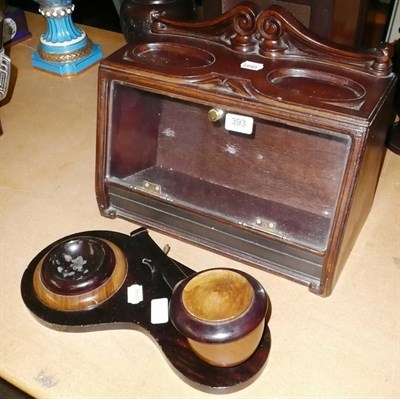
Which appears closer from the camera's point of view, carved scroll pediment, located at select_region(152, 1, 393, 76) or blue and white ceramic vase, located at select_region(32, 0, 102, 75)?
carved scroll pediment, located at select_region(152, 1, 393, 76)

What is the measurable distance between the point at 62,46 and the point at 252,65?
73 centimetres

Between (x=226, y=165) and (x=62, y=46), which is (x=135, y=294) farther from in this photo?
(x=62, y=46)

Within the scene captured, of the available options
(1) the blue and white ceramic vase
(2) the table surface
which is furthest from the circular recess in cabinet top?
(1) the blue and white ceramic vase

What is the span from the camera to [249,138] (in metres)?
0.87

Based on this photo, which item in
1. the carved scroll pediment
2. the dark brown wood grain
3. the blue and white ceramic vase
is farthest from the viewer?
the blue and white ceramic vase

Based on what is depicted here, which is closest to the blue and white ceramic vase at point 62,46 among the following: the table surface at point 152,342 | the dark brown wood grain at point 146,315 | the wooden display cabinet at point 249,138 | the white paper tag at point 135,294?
the table surface at point 152,342

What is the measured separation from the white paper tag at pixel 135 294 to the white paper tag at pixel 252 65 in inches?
14.4

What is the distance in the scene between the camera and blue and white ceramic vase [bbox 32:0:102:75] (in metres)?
1.27

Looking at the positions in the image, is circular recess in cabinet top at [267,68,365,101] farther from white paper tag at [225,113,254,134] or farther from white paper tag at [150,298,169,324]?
Result: white paper tag at [150,298,169,324]

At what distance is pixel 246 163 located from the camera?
886 mm

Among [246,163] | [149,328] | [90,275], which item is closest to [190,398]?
[149,328]

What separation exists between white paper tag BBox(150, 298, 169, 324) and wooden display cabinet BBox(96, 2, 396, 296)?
15 cm

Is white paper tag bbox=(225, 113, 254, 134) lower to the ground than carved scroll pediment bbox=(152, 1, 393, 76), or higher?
lower

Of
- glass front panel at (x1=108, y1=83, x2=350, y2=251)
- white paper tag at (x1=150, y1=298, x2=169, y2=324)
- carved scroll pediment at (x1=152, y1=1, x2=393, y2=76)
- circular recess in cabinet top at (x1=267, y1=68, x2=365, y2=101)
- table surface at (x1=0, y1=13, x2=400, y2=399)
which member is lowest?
table surface at (x1=0, y1=13, x2=400, y2=399)
